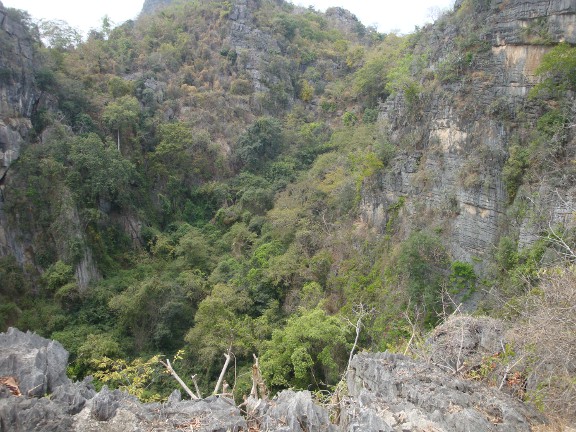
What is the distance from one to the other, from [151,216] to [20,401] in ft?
68.1

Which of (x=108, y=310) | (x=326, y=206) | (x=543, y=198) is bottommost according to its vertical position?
(x=108, y=310)

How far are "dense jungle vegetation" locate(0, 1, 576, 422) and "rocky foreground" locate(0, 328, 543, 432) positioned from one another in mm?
1191

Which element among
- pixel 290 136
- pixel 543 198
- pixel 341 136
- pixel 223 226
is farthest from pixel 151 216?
pixel 543 198

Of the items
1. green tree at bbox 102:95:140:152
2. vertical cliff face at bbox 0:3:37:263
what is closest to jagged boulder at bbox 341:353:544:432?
vertical cliff face at bbox 0:3:37:263

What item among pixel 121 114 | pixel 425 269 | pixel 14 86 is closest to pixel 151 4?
pixel 121 114

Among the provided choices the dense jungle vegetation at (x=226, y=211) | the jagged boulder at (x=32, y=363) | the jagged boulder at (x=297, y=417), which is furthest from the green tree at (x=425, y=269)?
the jagged boulder at (x=32, y=363)

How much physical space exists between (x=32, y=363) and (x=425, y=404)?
4571 millimetres

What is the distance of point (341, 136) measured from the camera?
26281mm

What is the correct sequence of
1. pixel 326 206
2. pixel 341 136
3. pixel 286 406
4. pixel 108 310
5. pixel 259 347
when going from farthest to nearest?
1. pixel 341 136
2. pixel 326 206
3. pixel 108 310
4. pixel 259 347
5. pixel 286 406

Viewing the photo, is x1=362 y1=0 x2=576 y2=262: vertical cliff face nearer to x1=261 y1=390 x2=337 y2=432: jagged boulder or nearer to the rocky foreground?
the rocky foreground

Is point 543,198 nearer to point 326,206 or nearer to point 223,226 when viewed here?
point 326,206

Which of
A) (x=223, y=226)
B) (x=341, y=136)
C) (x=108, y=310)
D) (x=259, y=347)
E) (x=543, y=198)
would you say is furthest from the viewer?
(x=341, y=136)

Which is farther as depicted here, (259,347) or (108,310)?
(108,310)

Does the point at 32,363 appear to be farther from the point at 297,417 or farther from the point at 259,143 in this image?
the point at 259,143
